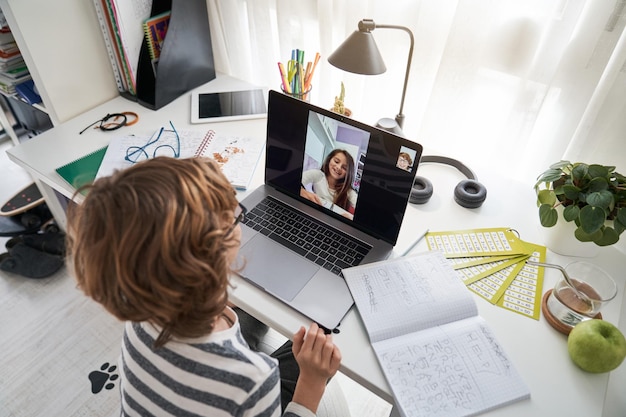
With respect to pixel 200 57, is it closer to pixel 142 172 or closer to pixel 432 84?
pixel 432 84

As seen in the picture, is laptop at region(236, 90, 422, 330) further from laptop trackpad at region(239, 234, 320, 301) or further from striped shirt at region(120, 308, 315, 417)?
striped shirt at region(120, 308, 315, 417)

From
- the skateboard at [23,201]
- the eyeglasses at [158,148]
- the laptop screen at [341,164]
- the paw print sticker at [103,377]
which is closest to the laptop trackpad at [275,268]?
the laptop screen at [341,164]

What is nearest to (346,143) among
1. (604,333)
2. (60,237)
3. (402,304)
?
(402,304)

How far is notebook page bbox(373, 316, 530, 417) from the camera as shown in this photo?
681 mm

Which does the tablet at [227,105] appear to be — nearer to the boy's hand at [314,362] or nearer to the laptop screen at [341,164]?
the laptop screen at [341,164]

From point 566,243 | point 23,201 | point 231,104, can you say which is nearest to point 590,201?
point 566,243

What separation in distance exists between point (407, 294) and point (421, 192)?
0.30m

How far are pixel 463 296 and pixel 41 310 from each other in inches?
56.4

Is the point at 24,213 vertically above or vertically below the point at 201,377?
below

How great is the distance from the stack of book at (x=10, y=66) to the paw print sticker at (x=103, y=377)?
92 cm

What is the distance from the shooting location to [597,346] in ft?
2.27

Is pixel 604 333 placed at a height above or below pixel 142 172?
below

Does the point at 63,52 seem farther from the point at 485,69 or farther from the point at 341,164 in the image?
the point at 485,69

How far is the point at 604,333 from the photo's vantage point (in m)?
0.70
